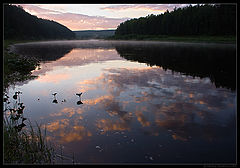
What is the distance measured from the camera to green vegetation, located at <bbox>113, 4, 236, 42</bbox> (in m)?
83.7

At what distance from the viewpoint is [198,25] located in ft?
339

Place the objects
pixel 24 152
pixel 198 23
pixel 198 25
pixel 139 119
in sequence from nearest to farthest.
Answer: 1. pixel 24 152
2. pixel 139 119
3. pixel 198 23
4. pixel 198 25

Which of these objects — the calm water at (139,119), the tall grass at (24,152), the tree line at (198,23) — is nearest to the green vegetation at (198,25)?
the tree line at (198,23)

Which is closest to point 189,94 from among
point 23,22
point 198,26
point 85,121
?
point 85,121

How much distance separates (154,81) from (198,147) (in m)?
10.4

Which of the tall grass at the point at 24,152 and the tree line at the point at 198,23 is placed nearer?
the tall grass at the point at 24,152

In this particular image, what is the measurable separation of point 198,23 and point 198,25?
3.47 ft

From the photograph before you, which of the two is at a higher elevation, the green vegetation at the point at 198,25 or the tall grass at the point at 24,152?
the green vegetation at the point at 198,25

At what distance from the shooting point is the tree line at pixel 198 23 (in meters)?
85.4

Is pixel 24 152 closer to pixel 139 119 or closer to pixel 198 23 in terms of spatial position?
pixel 139 119

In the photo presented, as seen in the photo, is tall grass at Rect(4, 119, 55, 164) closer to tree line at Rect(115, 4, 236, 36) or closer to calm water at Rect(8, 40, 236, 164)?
calm water at Rect(8, 40, 236, 164)

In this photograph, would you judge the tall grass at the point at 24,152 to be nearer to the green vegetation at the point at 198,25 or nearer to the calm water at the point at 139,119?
the calm water at the point at 139,119

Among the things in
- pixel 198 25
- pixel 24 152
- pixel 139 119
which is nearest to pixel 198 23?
pixel 198 25

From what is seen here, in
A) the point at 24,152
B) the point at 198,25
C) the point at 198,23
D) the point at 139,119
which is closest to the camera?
the point at 24,152
